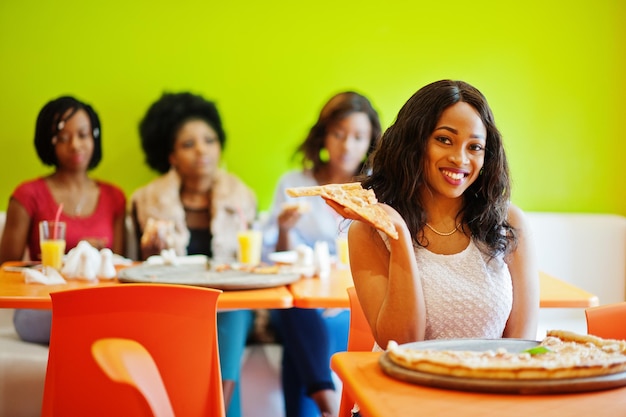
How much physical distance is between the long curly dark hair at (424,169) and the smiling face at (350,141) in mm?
1645

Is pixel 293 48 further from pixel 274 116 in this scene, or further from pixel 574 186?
pixel 574 186

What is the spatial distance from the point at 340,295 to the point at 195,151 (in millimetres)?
1582

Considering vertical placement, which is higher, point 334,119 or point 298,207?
point 334,119

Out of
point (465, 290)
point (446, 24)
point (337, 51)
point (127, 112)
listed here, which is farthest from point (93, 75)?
point (465, 290)

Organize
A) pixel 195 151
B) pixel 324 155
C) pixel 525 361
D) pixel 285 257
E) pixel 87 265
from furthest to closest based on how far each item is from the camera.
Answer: pixel 324 155, pixel 195 151, pixel 285 257, pixel 87 265, pixel 525 361

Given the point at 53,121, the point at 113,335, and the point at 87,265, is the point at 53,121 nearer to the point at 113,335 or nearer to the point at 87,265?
the point at 87,265

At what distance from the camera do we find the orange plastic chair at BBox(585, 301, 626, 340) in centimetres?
195

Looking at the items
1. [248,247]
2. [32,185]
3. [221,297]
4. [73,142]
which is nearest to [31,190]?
[32,185]

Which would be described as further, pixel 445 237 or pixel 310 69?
pixel 310 69

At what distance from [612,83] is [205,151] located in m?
2.27

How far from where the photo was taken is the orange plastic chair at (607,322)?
1947 mm

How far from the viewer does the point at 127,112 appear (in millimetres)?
4266

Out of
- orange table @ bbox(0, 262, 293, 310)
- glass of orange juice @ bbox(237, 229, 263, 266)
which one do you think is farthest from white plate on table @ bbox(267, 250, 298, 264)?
orange table @ bbox(0, 262, 293, 310)

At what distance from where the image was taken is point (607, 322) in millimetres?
1956
